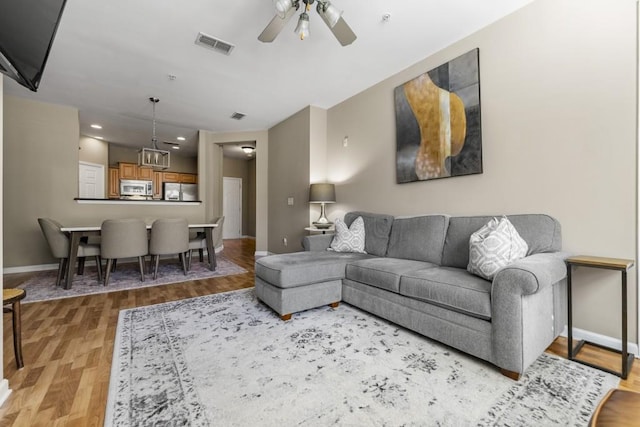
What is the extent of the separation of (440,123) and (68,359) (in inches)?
142

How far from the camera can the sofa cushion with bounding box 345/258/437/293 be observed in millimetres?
2197

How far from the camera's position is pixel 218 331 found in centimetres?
216

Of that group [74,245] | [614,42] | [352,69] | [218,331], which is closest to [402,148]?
[352,69]

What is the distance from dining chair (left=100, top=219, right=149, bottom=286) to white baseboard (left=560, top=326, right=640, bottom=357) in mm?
4506

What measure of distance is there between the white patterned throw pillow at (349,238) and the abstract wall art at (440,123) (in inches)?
30.3

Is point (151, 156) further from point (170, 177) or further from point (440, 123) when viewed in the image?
point (440, 123)

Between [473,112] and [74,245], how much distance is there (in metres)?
4.73

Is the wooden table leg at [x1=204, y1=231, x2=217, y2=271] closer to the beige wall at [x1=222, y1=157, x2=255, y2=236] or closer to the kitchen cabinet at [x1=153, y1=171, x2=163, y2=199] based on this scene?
the kitchen cabinet at [x1=153, y1=171, x2=163, y2=199]

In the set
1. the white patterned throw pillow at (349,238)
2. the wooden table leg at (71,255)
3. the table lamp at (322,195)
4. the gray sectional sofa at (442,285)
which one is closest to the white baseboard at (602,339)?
the gray sectional sofa at (442,285)

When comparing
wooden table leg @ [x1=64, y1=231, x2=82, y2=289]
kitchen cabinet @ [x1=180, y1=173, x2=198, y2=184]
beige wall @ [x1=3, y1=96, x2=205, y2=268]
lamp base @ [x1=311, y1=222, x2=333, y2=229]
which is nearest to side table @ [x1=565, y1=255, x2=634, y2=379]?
lamp base @ [x1=311, y1=222, x2=333, y2=229]

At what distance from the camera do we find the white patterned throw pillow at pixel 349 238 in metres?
→ 3.17

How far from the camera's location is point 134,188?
742cm

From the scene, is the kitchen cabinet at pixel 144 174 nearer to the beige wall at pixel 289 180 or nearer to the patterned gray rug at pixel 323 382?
the beige wall at pixel 289 180

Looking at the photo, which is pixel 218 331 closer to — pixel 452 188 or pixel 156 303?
pixel 156 303
